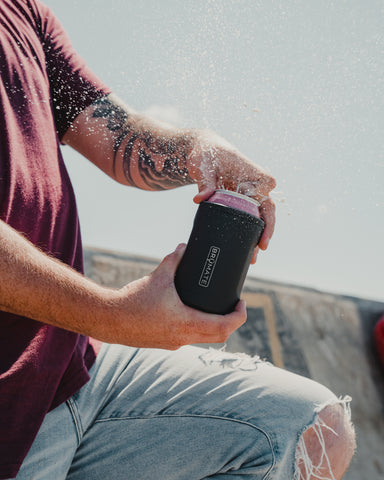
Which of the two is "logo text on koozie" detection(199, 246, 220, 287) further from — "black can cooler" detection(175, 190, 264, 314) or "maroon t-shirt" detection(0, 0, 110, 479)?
"maroon t-shirt" detection(0, 0, 110, 479)

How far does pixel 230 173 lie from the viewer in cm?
92

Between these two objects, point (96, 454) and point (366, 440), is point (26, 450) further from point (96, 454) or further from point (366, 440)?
point (366, 440)

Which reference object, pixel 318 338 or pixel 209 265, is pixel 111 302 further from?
pixel 318 338

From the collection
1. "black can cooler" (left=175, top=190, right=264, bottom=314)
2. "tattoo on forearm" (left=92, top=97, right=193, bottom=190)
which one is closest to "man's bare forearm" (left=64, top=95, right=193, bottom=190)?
"tattoo on forearm" (left=92, top=97, right=193, bottom=190)

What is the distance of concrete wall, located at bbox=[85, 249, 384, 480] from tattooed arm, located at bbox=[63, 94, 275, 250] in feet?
3.94

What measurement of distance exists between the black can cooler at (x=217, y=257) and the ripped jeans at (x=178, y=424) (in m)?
0.29

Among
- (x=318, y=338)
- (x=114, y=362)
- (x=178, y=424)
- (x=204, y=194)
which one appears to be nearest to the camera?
(x=204, y=194)

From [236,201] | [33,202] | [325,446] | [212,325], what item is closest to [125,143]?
[33,202]

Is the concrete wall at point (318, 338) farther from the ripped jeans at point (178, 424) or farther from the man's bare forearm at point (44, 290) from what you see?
the man's bare forearm at point (44, 290)

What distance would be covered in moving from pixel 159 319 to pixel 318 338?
2.38 metres

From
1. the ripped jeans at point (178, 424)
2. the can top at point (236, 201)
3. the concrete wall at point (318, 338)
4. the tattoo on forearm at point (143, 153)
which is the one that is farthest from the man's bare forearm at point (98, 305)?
the concrete wall at point (318, 338)

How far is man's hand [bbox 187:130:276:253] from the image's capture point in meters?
0.87

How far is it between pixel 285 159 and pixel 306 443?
0.59 meters

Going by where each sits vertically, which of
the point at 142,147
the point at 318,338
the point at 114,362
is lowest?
the point at 318,338
